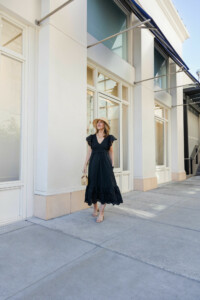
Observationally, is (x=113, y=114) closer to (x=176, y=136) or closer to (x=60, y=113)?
(x=60, y=113)

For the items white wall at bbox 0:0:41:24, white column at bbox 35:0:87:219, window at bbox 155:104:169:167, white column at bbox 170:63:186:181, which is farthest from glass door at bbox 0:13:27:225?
white column at bbox 170:63:186:181

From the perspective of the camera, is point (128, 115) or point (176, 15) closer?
point (128, 115)

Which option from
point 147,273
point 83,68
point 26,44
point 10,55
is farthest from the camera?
point 83,68

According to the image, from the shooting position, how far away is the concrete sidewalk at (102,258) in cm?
183

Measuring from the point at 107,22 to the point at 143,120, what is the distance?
2895 mm

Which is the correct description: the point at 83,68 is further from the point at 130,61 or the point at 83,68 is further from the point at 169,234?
the point at 169,234

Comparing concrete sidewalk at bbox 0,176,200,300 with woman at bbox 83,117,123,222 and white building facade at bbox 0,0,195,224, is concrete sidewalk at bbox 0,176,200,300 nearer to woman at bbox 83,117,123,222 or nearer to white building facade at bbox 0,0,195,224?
woman at bbox 83,117,123,222

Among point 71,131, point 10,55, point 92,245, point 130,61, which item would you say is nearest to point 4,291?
point 92,245

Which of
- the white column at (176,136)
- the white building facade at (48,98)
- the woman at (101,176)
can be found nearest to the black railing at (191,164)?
the white column at (176,136)

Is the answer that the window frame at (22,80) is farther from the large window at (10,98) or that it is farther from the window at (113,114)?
the window at (113,114)

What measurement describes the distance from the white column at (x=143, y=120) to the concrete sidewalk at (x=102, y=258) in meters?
2.78

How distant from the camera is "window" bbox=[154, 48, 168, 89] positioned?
8904 mm

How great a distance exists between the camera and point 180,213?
4250mm

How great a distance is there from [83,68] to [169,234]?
3.49m
